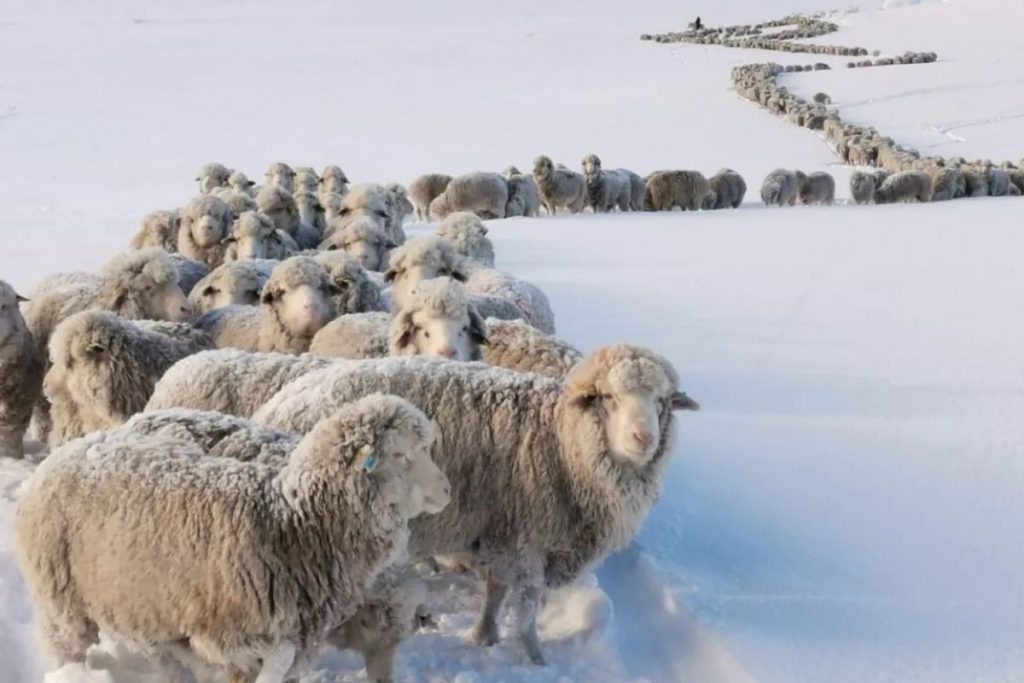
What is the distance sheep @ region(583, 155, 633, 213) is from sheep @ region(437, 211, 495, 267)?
8.27m

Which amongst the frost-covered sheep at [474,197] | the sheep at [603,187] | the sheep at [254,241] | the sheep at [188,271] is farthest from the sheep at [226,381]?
the sheep at [603,187]

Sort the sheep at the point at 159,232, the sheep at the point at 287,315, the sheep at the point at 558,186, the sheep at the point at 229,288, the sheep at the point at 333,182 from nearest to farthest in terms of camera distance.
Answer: the sheep at the point at 287,315, the sheep at the point at 229,288, the sheep at the point at 159,232, the sheep at the point at 333,182, the sheep at the point at 558,186

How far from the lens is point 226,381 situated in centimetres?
399

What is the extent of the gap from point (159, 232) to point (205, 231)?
73 centimetres

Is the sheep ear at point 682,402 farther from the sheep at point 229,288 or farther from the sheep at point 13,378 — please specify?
the sheep at point 13,378

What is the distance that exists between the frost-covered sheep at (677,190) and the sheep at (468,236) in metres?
9.12

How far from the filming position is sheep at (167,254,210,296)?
6.29 meters

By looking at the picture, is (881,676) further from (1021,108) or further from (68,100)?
(68,100)

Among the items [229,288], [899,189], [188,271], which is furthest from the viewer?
[899,189]

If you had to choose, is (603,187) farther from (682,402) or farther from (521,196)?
(682,402)

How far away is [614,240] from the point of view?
12055mm

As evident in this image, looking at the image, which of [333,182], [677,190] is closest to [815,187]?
[677,190]

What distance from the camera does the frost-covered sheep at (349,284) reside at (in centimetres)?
548

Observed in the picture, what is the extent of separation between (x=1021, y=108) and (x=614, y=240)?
17.2 metres
